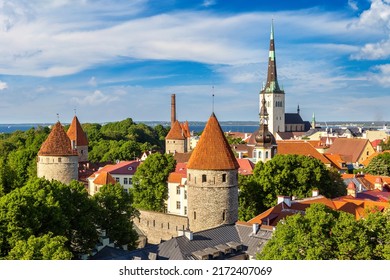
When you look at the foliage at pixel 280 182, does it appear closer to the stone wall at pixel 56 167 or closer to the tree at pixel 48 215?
the stone wall at pixel 56 167

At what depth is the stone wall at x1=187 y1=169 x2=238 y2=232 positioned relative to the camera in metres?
25.5

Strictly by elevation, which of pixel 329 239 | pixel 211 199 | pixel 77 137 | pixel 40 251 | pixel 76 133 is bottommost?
pixel 40 251

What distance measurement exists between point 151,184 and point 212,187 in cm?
1495

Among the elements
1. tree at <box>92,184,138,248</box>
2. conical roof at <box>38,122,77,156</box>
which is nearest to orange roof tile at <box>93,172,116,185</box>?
conical roof at <box>38,122,77,156</box>

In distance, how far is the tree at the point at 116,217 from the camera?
25.6 m

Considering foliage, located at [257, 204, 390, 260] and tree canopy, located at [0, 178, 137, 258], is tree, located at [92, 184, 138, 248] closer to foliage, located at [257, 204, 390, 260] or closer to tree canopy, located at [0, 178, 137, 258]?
tree canopy, located at [0, 178, 137, 258]

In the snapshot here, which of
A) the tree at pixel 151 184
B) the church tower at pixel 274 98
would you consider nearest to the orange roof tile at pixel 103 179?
the tree at pixel 151 184

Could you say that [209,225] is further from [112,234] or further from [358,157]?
[358,157]

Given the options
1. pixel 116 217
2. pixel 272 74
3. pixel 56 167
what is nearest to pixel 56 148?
pixel 56 167

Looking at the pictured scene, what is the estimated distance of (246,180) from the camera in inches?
1358

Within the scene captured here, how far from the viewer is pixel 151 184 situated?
131 feet

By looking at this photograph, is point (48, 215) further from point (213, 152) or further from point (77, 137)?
point (77, 137)

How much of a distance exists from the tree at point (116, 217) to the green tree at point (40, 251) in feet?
25.3

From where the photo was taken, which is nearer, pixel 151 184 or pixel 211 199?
pixel 211 199
